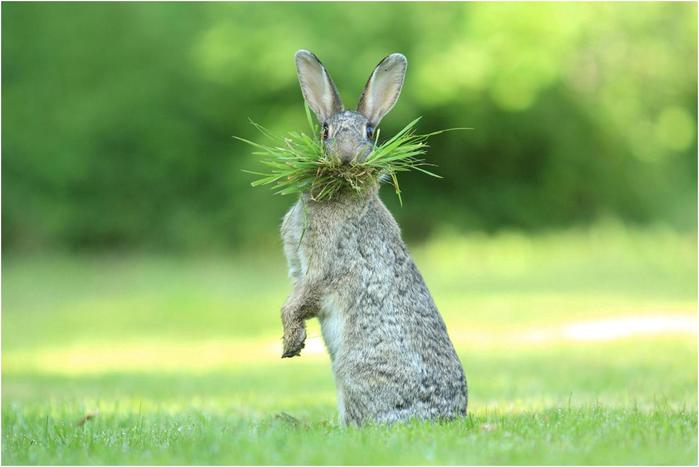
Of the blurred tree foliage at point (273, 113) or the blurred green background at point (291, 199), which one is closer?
the blurred green background at point (291, 199)

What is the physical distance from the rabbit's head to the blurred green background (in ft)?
19.3

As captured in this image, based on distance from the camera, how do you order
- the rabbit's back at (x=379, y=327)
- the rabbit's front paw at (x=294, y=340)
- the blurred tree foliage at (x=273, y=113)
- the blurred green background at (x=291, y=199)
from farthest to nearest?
the blurred tree foliage at (x=273, y=113)
the blurred green background at (x=291, y=199)
the rabbit's front paw at (x=294, y=340)
the rabbit's back at (x=379, y=327)

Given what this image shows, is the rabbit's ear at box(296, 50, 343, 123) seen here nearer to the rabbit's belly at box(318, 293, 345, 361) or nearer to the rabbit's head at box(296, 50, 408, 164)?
the rabbit's head at box(296, 50, 408, 164)

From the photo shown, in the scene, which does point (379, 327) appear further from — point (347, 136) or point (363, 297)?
point (347, 136)

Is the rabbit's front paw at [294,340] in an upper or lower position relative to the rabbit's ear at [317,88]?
lower

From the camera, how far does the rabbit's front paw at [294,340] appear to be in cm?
693

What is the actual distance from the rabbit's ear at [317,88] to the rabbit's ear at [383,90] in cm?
19

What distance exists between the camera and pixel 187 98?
30.0m

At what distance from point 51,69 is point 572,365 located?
2250 cm

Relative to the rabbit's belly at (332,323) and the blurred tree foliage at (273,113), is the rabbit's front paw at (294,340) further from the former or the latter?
the blurred tree foliage at (273,113)

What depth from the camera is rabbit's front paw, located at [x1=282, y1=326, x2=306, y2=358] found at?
22.7 ft

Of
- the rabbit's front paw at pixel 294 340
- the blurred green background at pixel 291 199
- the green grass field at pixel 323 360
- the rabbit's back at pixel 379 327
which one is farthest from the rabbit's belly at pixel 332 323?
the blurred green background at pixel 291 199

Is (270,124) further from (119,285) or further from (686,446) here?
(686,446)

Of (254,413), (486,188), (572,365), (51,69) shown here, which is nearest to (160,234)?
(51,69)
